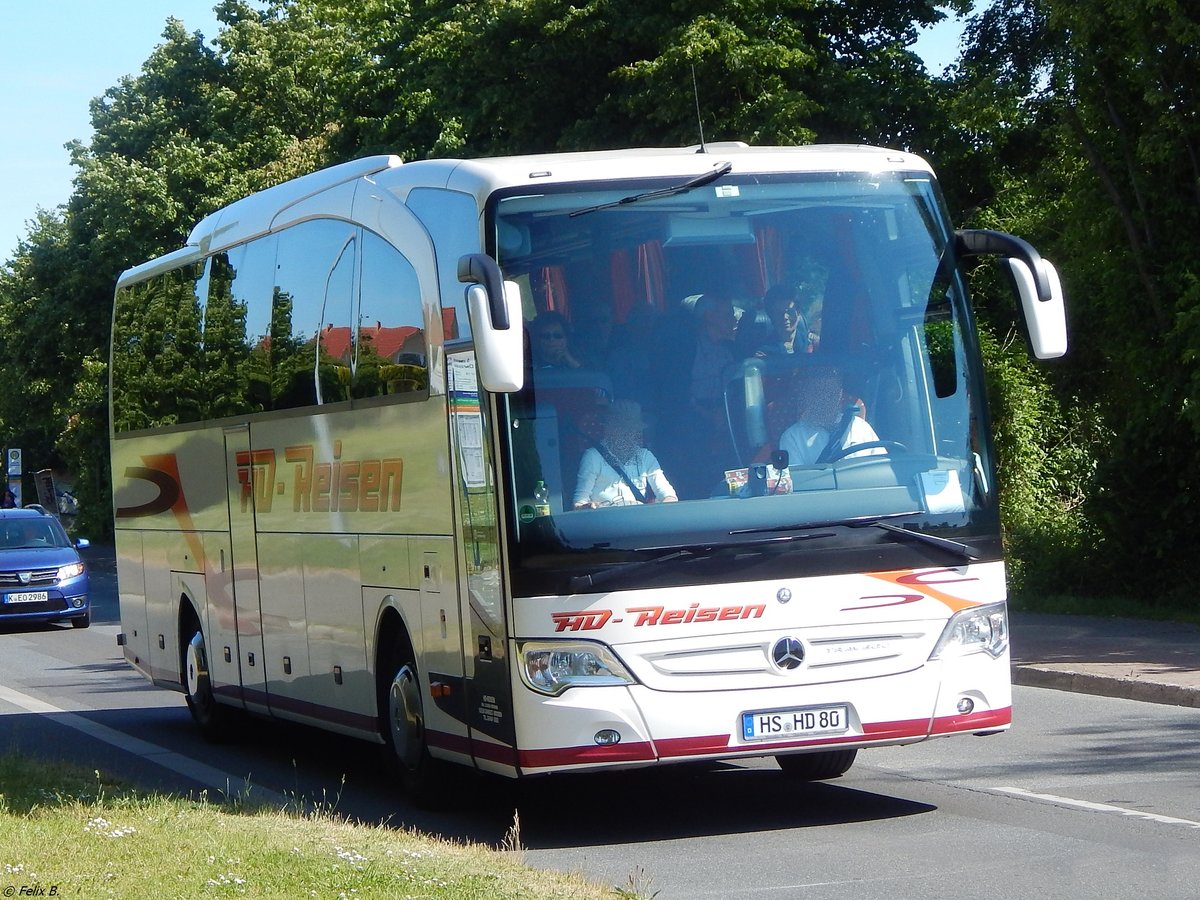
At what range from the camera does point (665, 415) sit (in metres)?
8.54

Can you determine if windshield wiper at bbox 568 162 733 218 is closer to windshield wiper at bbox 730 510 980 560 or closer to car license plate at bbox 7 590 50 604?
windshield wiper at bbox 730 510 980 560

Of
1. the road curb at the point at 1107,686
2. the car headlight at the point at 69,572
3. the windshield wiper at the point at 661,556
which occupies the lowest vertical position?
the road curb at the point at 1107,686

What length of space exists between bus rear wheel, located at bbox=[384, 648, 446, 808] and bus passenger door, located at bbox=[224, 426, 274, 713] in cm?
278

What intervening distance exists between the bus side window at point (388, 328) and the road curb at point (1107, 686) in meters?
6.44

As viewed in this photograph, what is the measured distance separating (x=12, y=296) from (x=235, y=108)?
1059 cm

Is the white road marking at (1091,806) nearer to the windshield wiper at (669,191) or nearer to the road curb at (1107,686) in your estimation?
the windshield wiper at (669,191)

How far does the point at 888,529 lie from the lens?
859 centimetres

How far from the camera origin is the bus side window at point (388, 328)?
9766mm

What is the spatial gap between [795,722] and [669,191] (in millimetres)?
2543

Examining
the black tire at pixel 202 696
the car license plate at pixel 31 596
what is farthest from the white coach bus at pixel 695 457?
the car license plate at pixel 31 596

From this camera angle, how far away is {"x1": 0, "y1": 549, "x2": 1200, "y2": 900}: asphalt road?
768cm

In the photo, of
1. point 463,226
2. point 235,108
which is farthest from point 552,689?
point 235,108

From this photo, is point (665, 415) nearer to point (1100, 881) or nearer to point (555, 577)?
point (555, 577)

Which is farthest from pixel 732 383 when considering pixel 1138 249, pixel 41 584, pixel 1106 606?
pixel 41 584
